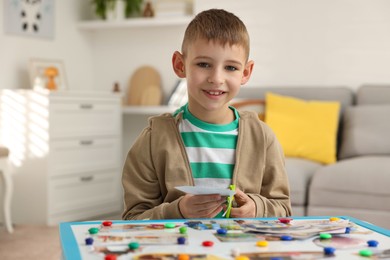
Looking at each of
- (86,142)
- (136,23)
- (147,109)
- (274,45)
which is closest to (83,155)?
(86,142)

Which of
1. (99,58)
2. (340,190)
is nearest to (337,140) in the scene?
(340,190)

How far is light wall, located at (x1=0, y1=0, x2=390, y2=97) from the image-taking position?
12.4 ft

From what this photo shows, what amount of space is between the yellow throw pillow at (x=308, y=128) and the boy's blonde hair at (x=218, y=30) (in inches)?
80.8

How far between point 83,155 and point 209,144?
2.67 m

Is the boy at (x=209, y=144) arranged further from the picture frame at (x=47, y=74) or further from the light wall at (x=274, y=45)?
the picture frame at (x=47, y=74)

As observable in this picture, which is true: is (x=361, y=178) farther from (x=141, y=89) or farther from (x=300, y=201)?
(x=141, y=89)

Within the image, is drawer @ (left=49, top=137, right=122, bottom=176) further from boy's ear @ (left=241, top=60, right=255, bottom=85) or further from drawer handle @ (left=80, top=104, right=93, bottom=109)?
boy's ear @ (left=241, top=60, right=255, bottom=85)

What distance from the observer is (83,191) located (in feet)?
13.2

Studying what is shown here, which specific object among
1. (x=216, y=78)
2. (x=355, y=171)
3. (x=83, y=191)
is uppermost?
(x=216, y=78)

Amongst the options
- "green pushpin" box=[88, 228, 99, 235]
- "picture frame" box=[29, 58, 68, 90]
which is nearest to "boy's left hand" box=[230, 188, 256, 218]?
"green pushpin" box=[88, 228, 99, 235]

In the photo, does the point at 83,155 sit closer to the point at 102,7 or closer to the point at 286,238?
the point at 102,7

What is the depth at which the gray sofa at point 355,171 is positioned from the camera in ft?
9.29

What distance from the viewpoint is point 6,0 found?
4.04 m

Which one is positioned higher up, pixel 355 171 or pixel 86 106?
pixel 86 106
